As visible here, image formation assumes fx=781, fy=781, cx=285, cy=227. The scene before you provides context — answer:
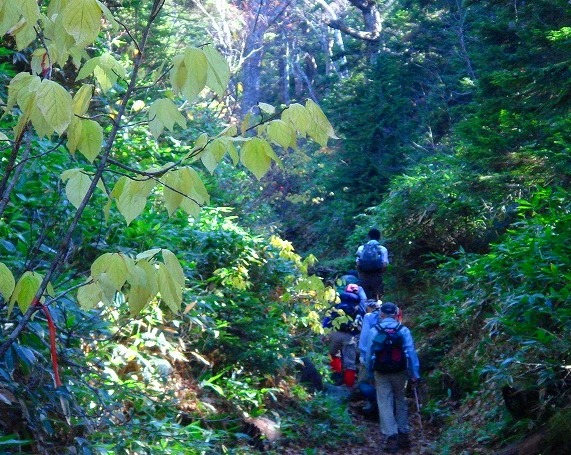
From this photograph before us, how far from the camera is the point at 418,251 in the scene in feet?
54.5

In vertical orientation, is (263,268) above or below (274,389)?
above

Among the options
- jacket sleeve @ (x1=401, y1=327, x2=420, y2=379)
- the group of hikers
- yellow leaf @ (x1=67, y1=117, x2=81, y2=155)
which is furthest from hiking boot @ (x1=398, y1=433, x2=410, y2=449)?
yellow leaf @ (x1=67, y1=117, x2=81, y2=155)

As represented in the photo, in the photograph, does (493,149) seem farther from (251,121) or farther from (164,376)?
(251,121)

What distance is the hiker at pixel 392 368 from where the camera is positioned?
9242mm

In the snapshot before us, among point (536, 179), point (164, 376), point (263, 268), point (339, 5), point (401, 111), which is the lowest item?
point (164, 376)

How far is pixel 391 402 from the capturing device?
31.7 feet

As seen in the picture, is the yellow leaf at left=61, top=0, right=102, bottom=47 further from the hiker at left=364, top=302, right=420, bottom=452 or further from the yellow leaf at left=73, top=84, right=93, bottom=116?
the hiker at left=364, top=302, right=420, bottom=452

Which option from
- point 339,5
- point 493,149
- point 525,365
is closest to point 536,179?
point 493,149

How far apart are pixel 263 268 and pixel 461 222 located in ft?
21.5

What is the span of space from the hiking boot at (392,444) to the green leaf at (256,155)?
293 inches

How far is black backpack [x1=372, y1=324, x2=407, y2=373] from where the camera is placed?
30.2 ft

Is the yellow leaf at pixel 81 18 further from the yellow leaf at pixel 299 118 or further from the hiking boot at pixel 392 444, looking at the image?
the hiking boot at pixel 392 444

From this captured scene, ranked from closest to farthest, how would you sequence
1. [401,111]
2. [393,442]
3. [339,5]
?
[393,442] → [401,111] → [339,5]

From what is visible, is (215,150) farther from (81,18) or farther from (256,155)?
(81,18)
